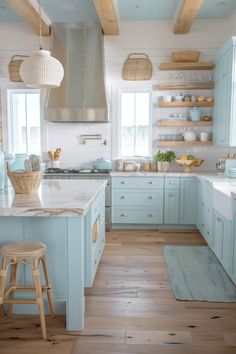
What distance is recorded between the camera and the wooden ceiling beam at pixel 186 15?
163 inches

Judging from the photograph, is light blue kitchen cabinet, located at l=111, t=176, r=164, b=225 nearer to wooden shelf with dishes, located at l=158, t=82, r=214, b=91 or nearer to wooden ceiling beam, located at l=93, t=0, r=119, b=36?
wooden shelf with dishes, located at l=158, t=82, r=214, b=91

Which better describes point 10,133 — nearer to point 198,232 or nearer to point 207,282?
point 198,232

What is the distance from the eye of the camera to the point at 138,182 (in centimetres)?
510

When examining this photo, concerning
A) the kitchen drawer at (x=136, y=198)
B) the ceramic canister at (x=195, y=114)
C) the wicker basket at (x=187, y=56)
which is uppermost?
the wicker basket at (x=187, y=56)

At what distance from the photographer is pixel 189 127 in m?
5.54

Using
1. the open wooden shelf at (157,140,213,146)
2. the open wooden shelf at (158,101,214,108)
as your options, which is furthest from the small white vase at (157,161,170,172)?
the open wooden shelf at (158,101,214,108)

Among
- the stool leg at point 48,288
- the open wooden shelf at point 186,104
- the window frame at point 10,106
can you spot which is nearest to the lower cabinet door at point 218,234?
the stool leg at point 48,288

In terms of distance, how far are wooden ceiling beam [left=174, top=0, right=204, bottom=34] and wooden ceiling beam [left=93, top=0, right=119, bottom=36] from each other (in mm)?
860

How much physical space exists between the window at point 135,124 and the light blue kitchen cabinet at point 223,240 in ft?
7.29

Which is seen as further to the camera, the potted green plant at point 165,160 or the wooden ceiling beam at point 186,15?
the potted green plant at point 165,160

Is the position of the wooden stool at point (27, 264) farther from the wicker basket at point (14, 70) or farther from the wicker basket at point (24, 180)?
the wicker basket at point (14, 70)

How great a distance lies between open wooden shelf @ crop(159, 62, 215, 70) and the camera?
522cm

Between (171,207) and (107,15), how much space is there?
275cm

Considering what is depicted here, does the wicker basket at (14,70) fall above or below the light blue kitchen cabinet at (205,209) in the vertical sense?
above
